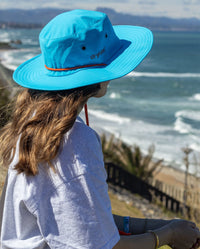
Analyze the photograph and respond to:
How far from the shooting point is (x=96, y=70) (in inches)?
50.2

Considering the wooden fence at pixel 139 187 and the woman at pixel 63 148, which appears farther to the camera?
the wooden fence at pixel 139 187

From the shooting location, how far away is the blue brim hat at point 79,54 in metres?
1.25

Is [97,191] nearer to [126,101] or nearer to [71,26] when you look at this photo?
[71,26]

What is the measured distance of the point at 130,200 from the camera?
726 cm

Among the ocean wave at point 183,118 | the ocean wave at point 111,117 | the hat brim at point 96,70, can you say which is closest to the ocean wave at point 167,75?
the ocean wave at point 183,118

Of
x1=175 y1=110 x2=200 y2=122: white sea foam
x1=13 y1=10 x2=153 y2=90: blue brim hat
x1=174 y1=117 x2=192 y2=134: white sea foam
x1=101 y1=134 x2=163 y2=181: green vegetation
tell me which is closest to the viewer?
x1=13 y1=10 x2=153 y2=90: blue brim hat

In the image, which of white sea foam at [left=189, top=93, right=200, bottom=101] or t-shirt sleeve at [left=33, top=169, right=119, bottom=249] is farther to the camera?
white sea foam at [left=189, top=93, right=200, bottom=101]

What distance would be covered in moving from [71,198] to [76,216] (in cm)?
6

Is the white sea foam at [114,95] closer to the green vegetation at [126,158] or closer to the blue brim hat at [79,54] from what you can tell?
the green vegetation at [126,158]

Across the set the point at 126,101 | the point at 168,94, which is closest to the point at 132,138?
the point at 126,101

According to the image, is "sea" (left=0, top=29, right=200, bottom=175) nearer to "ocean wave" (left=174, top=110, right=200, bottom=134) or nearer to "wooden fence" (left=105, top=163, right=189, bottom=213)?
"ocean wave" (left=174, top=110, right=200, bottom=134)

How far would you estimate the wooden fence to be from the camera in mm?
8141

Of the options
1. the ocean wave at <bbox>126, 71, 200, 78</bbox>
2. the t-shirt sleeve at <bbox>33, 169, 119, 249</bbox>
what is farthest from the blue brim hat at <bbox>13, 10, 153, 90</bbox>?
the ocean wave at <bbox>126, 71, 200, 78</bbox>

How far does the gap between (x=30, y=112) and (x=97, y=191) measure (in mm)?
369
